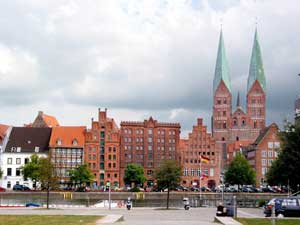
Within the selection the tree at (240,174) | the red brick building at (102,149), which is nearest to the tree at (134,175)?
the red brick building at (102,149)

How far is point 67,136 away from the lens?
154 meters

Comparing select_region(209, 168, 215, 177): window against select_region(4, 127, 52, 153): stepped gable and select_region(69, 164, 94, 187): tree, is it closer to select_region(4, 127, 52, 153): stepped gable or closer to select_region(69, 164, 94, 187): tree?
select_region(69, 164, 94, 187): tree

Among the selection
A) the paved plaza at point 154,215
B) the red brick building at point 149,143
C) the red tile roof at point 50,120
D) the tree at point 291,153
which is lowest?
the paved plaza at point 154,215

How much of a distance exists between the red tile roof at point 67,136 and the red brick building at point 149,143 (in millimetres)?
Result: 10546

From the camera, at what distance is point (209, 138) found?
6353 inches

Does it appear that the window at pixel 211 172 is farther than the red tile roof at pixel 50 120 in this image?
No

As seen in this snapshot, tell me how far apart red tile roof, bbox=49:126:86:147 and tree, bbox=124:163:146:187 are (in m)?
14.1

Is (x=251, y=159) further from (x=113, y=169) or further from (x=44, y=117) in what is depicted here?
(x=44, y=117)

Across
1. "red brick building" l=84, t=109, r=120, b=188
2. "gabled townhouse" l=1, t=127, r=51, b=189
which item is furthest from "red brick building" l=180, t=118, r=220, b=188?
"gabled townhouse" l=1, t=127, r=51, b=189

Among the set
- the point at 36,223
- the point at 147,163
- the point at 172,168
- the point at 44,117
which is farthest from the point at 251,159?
the point at 36,223

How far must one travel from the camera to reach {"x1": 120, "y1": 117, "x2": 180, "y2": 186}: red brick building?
522ft

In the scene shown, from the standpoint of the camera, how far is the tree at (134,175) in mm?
145625

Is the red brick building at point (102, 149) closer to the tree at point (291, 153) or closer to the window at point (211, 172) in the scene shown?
the window at point (211, 172)

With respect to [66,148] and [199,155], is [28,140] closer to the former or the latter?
[66,148]
